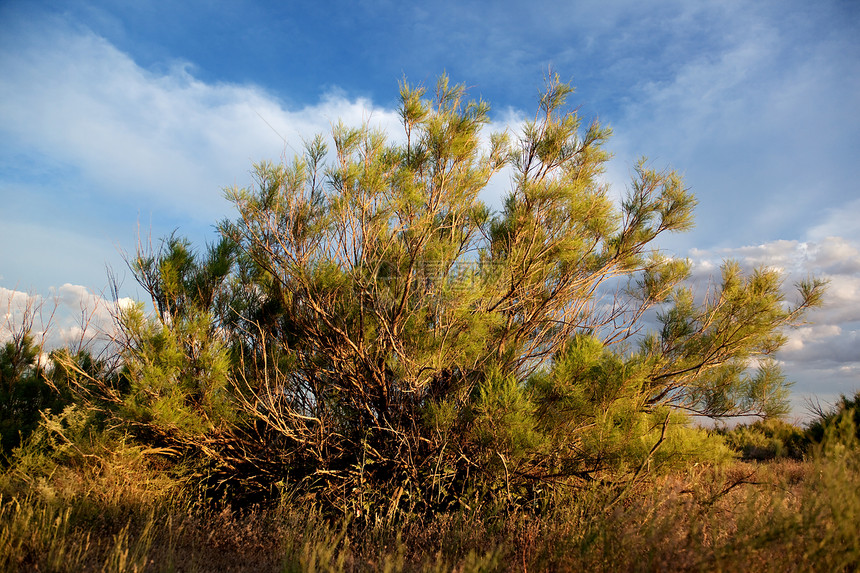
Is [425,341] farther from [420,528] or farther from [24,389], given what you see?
[24,389]

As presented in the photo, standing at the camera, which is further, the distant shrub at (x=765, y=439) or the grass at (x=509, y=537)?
the distant shrub at (x=765, y=439)

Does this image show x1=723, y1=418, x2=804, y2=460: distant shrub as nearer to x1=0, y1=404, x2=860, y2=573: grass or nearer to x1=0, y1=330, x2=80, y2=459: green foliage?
x1=0, y1=404, x2=860, y2=573: grass

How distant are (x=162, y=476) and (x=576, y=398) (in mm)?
4049

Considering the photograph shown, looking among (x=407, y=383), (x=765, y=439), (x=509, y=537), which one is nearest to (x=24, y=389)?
(x=407, y=383)

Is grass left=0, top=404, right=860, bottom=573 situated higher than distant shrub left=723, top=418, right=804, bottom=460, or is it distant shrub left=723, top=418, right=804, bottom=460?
distant shrub left=723, top=418, right=804, bottom=460

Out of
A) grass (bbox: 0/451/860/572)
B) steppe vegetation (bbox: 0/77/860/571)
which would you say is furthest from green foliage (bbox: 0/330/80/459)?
grass (bbox: 0/451/860/572)

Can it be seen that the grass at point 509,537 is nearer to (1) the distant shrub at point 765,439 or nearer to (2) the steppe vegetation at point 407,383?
(2) the steppe vegetation at point 407,383

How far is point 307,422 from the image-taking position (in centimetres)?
528

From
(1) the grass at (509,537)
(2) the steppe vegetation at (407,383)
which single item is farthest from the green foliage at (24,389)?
(1) the grass at (509,537)

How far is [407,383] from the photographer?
4.38 m

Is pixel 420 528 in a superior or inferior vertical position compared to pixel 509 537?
inferior

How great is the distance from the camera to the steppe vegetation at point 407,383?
391 cm

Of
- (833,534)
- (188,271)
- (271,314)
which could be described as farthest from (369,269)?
(833,534)

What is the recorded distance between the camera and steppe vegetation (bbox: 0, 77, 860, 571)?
391 centimetres
